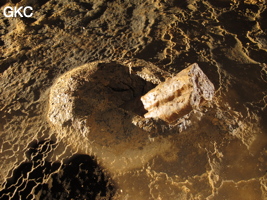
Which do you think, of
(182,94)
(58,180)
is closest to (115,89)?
(182,94)

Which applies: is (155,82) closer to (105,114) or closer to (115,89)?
(115,89)

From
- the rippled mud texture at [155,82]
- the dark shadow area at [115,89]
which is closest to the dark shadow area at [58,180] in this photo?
the rippled mud texture at [155,82]

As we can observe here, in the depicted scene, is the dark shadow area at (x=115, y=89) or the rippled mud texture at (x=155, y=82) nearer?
the rippled mud texture at (x=155, y=82)

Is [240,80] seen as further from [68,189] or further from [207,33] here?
[68,189]

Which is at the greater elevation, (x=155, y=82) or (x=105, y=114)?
(x=155, y=82)

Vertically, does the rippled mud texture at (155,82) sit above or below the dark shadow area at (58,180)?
above

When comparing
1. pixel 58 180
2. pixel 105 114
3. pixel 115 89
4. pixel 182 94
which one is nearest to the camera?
pixel 182 94

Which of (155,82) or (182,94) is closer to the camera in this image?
(182,94)

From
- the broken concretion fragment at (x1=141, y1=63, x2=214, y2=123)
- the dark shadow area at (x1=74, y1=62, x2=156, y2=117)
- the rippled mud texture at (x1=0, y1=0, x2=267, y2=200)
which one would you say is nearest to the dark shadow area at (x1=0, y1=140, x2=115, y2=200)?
the rippled mud texture at (x1=0, y1=0, x2=267, y2=200)

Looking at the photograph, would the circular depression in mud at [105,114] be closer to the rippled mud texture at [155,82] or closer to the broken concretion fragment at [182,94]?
the rippled mud texture at [155,82]
